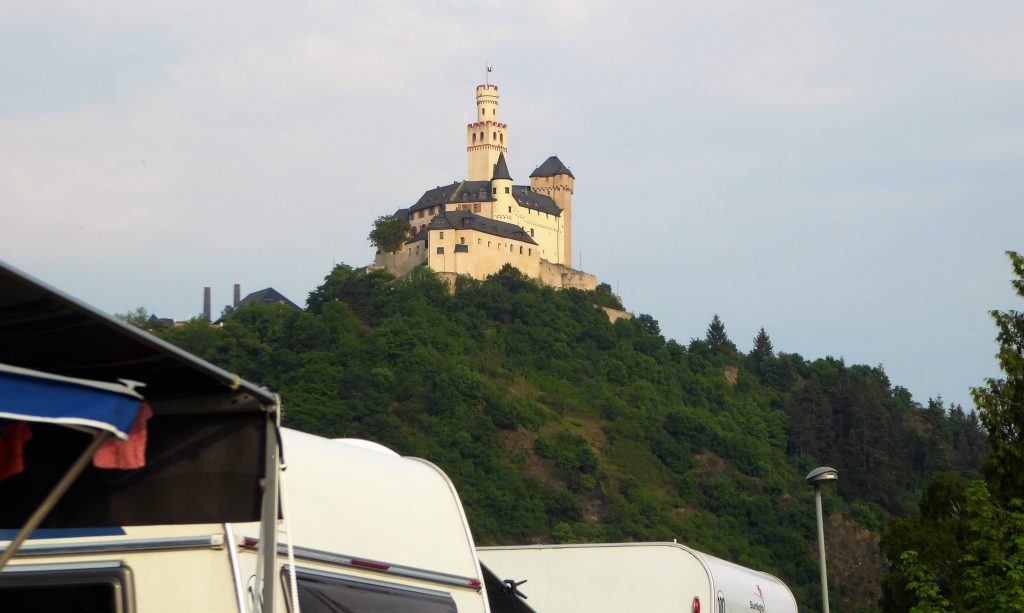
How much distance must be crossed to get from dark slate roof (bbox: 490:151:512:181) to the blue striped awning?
362ft

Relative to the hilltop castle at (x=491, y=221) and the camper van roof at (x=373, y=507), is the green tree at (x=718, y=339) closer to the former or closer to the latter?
the hilltop castle at (x=491, y=221)

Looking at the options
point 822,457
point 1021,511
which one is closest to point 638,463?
point 822,457

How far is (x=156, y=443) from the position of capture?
11.6ft

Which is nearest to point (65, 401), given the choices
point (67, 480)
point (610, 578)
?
point (67, 480)

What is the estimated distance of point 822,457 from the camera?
369 ft

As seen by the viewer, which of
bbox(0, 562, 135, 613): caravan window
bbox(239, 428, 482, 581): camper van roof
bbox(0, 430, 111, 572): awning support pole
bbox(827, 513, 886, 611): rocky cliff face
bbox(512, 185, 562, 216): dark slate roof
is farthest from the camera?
bbox(512, 185, 562, 216): dark slate roof

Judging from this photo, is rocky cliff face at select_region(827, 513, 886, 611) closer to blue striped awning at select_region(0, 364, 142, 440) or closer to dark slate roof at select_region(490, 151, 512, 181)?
dark slate roof at select_region(490, 151, 512, 181)

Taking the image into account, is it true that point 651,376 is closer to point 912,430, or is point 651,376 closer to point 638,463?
point 638,463

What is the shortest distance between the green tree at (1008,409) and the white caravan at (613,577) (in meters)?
7.62

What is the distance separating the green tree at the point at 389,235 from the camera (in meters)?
109

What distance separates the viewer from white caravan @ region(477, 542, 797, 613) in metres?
10.5

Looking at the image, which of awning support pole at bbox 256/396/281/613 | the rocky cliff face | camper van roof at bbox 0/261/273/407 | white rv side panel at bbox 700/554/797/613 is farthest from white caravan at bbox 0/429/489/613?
the rocky cliff face

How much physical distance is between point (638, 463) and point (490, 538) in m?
21.7

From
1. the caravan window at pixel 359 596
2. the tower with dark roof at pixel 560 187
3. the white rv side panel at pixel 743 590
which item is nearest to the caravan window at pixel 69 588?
the caravan window at pixel 359 596
